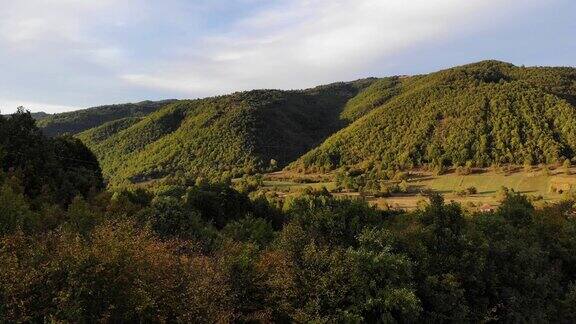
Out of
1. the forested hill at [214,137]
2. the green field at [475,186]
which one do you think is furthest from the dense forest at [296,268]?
the forested hill at [214,137]

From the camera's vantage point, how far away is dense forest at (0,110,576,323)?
16138 millimetres

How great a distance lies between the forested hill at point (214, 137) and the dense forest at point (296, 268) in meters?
86.3

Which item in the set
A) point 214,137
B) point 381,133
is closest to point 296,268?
point 381,133

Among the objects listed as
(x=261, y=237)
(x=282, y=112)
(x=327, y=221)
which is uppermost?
(x=282, y=112)

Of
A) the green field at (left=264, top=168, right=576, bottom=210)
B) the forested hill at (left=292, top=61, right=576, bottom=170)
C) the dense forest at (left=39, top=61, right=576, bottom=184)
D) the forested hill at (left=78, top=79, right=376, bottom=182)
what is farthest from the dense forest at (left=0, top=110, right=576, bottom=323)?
the forested hill at (left=78, top=79, right=376, bottom=182)

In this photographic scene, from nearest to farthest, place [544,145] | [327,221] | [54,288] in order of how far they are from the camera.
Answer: [54,288], [327,221], [544,145]

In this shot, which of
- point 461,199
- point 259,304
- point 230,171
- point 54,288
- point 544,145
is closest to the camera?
point 54,288

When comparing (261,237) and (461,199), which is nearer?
(261,237)

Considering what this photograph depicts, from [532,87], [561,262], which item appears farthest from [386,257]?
[532,87]

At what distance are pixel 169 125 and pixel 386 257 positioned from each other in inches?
5384

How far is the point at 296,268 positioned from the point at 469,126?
10538cm

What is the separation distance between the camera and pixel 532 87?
129 metres

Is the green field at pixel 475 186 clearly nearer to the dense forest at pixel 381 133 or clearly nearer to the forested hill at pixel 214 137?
the dense forest at pixel 381 133

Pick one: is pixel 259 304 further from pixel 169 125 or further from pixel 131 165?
pixel 169 125
